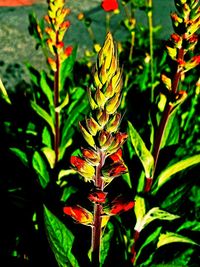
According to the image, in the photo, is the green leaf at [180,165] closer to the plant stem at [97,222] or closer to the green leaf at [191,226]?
the green leaf at [191,226]

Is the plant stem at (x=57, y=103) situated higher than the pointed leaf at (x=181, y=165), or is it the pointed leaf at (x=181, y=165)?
the plant stem at (x=57, y=103)

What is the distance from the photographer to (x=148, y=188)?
2051 millimetres

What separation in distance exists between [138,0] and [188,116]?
96 cm

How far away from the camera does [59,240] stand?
168 centimetres

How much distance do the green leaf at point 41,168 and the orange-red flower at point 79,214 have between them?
36.6 inches

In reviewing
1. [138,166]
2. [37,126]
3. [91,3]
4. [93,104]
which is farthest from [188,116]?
[91,3]

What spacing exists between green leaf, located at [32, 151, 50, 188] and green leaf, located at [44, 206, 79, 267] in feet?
2.08

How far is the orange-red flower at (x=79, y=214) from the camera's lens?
1.35 m

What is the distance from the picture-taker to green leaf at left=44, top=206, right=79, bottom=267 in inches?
63.2

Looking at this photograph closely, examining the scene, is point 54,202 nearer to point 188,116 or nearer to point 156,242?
point 156,242

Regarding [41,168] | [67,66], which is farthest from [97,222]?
[67,66]

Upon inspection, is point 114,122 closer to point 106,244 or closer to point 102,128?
point 102,128

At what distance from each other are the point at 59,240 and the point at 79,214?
37cm

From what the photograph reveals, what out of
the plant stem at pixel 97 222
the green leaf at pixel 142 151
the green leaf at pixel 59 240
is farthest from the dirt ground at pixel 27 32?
the plant stem at pixel 97 222
